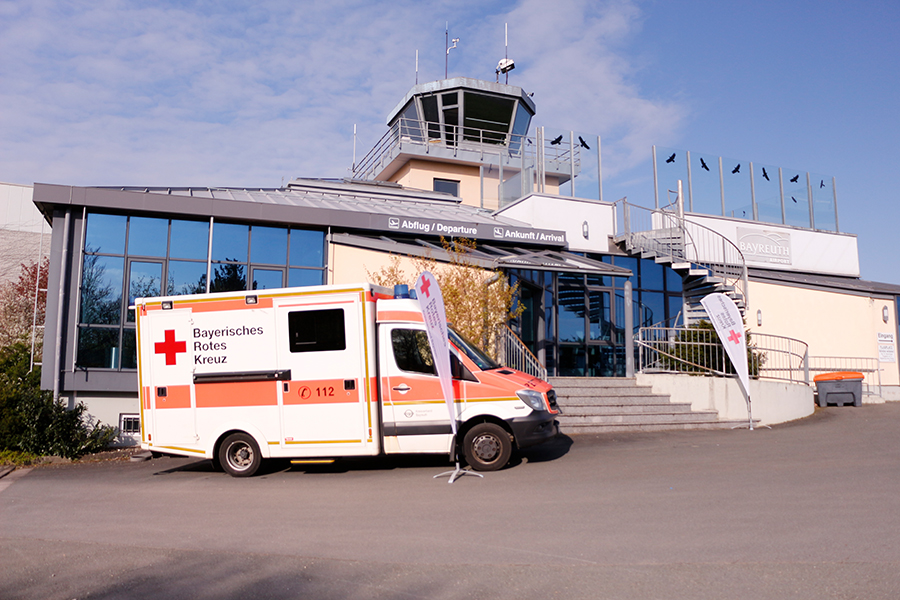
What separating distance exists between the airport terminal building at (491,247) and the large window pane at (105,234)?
0.09 ft

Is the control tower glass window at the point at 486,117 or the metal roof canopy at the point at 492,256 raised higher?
the control tower glass window at the point at 486,117

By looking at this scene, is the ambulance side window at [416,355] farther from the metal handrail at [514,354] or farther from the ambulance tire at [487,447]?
the metal handrail at [514,354]

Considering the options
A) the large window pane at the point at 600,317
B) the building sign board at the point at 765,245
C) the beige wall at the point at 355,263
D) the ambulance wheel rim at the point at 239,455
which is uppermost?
the building sign board at the point at 765,245

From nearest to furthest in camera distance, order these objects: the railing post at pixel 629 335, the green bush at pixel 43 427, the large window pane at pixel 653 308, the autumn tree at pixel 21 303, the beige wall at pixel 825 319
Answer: the green bush at pixel 43 427 → the railing post at pixel 629 335 → the large window pane at pixel 653 308 → the beige wall at pixel 825 319 → the autumn tree at pixel 21 303

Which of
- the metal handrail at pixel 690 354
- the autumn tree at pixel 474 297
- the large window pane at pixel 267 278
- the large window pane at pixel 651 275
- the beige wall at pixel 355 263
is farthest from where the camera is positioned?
the large window pane at pixel 651 275

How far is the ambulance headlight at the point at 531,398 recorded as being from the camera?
9.09m

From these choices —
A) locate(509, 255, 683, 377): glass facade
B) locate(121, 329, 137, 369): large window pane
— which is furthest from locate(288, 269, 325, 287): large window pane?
locate(509, 255, 683, 377): glass facade

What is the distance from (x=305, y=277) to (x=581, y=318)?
8066 mm

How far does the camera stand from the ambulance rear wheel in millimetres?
9461

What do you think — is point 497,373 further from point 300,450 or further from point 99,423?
point 99,423

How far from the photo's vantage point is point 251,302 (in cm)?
957

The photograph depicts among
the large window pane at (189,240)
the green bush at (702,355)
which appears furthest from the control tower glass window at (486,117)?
the large window pane at (189,240)

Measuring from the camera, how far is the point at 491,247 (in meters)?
16.4

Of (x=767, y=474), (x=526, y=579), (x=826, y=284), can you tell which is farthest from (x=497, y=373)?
(x=826, y=284)
